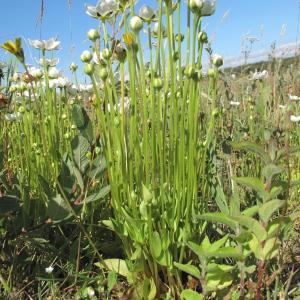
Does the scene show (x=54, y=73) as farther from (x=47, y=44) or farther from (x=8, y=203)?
(x=8, y=203)

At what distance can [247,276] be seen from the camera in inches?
41.0

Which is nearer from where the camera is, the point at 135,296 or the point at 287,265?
the point at 135,296

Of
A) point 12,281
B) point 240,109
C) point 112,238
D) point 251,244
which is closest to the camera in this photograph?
point 251,244

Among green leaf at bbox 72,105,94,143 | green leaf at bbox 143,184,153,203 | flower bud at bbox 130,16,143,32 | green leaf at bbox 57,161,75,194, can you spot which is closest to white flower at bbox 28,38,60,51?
green leaf at bbox 72,105,94,143

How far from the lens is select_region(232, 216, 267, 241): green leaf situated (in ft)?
2.83

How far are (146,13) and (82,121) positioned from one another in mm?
336

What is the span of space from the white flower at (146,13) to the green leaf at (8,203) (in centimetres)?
53

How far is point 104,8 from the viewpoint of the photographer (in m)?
0.98

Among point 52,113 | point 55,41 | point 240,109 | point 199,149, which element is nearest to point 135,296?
point 199,149

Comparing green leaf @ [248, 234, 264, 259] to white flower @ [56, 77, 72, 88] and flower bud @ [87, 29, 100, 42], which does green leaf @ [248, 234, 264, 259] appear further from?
white flower @ [56, 77, 72, 88]

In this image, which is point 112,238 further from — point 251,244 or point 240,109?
point 240,109

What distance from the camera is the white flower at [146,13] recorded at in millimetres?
986

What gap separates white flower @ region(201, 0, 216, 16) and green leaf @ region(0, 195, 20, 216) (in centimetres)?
62

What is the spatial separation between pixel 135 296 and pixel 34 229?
316mm
